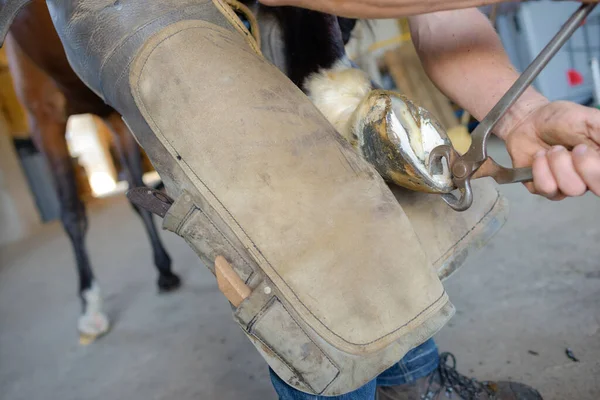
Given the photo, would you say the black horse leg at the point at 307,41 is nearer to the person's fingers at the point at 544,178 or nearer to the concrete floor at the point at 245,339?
the person's fingers at the point at 544,178

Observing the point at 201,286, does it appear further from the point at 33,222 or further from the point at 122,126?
the point at 33,222

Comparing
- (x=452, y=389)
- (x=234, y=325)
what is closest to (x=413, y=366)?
(x=452, y=389)

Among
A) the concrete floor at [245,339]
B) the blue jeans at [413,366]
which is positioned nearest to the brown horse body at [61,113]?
the concrete floor at [245,339]

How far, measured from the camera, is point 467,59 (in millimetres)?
665

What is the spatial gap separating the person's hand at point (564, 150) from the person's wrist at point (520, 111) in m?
0.02

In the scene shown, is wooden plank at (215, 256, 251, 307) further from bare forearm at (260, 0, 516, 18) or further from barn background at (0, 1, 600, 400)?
barn background at (0, 1, 600, 400)

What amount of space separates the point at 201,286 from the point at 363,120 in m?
1.27

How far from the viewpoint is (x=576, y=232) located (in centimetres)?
136

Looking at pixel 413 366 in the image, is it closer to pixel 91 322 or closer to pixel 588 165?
pixel 588 165

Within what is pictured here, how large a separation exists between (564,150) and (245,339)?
96 centimetres

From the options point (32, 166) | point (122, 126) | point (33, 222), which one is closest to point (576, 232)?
point (122, 126)

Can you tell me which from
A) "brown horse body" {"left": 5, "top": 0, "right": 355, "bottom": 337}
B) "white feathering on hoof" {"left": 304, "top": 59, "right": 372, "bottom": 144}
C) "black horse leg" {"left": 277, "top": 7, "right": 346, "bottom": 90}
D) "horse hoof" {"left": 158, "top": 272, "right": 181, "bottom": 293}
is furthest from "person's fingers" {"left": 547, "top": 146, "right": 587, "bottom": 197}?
"horse hoof" {"left": 158, "top": 272, "right": 181, "bottom": 293}

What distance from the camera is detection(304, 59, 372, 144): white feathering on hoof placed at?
2.35 feet

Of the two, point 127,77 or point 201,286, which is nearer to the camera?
point 127,77
